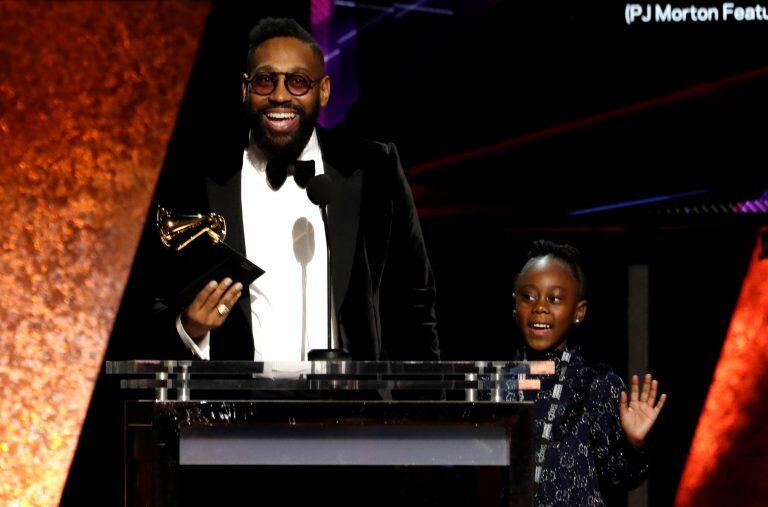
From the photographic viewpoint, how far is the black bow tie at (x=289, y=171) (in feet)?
6.97

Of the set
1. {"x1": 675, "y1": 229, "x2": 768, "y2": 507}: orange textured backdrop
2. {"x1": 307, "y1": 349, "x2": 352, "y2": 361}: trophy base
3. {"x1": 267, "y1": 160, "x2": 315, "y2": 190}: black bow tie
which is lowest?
{"x1": 675, "y1": 229, "x2": 768, "y2": 507}: orange textured backdrop

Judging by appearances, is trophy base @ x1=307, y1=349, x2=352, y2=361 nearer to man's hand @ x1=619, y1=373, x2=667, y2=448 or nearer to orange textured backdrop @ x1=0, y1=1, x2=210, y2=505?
man's hand @ x1=619, y1=373, x2=667, y2=448

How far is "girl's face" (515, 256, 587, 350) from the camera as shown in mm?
2740

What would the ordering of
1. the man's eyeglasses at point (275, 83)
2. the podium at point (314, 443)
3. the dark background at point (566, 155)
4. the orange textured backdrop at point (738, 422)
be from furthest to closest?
the orange textured backdrop at point (738, 422), the dark background at point (566, 155), the man's eyeglasses at point (275, 83), the podium at point (314, 443)

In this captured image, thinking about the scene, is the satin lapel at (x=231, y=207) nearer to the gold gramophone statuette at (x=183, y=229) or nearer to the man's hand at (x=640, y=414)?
the gold gramophone statuette at (x=183, y=229)

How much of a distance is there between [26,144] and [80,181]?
0.18 meters

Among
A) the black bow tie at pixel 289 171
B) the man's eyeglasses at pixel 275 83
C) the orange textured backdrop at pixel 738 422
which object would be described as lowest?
the orange textured backdrop at pixel 738 422

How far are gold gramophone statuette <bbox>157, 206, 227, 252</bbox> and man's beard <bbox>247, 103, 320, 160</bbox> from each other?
308mm

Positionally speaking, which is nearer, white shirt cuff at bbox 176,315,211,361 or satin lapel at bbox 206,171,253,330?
white shirt cuff at bbox 176,315,211,361

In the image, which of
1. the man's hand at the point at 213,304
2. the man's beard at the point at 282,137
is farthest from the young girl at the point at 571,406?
the man's hand at the point at 213,304

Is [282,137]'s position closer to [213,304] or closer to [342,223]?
[342,223]

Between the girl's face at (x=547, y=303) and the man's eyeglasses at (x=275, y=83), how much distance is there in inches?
35.1

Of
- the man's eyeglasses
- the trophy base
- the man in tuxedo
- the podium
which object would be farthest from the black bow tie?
the podium

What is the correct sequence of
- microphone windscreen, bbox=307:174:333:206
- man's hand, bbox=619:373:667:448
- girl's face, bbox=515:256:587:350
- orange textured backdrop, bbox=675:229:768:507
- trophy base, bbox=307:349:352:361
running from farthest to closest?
1. orange textured backdrop, bbox=675:229:768:507
2. girl's face, bbox=515:256:587:350
3. man's hand, bbox=619:373:667:448
4. microphone windscreen, bbox=307:174:333:206
5. trophy base, bbox=307:349:352:361
